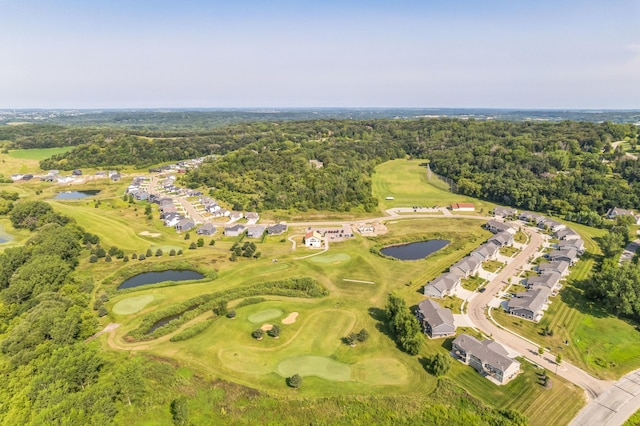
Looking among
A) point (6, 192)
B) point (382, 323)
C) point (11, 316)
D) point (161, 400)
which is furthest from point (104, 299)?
point (6, 192)

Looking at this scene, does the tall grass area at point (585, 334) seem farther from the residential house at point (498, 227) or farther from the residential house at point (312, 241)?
the residential house at point (312, 241)

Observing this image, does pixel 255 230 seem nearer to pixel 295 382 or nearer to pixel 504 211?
pixel 295 382

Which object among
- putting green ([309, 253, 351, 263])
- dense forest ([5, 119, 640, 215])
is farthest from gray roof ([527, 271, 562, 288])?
dense forest ([5, 119, 640, 215])

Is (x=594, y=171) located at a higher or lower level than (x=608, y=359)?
higher

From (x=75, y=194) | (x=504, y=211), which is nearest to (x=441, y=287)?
(x=504, y=211)

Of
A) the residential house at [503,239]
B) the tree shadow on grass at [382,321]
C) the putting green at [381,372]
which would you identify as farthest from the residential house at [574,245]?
the putting green at [381,372]

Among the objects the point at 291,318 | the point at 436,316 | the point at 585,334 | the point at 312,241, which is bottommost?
the point at 291,318

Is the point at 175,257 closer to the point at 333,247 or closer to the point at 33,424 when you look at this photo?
the point at 333,247
